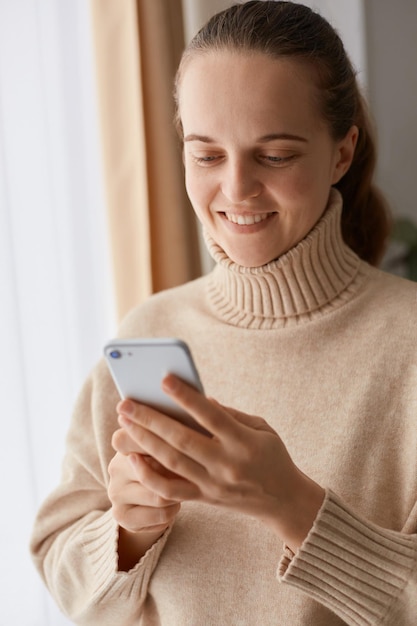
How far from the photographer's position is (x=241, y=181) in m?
1.12

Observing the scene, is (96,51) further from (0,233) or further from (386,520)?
(386,520)

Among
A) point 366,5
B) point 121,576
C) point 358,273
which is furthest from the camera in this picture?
point 366,5

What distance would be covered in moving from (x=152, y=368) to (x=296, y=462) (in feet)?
1.34

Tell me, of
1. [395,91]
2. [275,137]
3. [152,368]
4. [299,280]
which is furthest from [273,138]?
[395,91]

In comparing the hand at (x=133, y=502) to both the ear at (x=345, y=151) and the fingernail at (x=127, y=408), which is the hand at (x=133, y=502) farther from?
the ear at (x=345, y=151)

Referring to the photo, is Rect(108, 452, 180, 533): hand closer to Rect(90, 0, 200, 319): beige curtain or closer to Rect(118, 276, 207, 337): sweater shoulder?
Rect(118, 276, 207, 337): sweater shoulder

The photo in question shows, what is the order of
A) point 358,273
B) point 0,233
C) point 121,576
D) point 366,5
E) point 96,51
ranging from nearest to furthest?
point 121,576, point 358,273, point 0,233, point 96,51, point 366,5

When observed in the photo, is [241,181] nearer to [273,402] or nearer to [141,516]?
[273,402]

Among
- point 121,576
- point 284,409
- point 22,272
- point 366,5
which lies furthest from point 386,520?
point 366,5

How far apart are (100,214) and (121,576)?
940 millimetres

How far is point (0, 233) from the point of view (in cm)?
165

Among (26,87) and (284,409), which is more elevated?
(26,87)

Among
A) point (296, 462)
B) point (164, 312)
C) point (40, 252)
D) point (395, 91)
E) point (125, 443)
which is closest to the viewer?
point (125, 443)

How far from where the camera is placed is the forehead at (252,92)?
3.59ft
